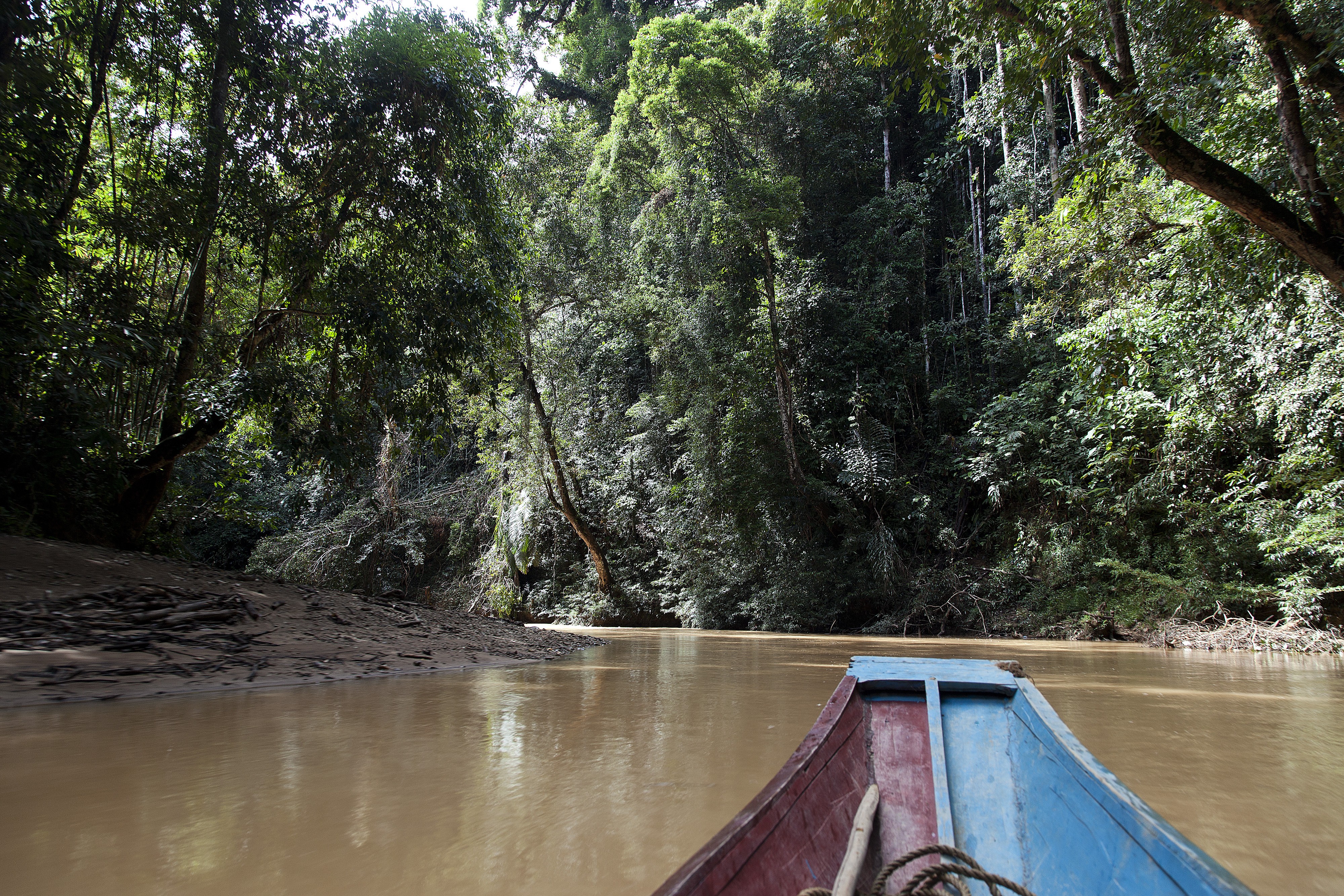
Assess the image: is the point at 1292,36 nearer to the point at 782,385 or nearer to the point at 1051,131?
the point at 782,385

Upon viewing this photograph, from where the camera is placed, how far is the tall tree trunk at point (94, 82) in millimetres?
6141

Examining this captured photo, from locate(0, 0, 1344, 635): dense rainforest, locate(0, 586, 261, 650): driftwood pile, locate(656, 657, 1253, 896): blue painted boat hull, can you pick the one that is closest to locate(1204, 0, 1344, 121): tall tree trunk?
locate(0, 0, 1344, 635): dense rainforest

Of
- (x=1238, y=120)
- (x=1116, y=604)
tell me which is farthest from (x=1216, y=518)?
(x=1238, y=120)

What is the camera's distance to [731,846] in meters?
1.12

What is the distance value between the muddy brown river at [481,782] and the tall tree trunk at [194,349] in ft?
14.1

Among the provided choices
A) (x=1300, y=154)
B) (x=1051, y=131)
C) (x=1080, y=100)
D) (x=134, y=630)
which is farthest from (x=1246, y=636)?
(x=134, y=630)

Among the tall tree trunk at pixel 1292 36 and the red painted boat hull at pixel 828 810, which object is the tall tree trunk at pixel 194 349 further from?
the tall tree trunk at pixel 1292 36

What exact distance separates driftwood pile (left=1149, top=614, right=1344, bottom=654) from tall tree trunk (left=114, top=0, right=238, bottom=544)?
37.1ft

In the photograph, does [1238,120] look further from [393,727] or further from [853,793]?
[393,727]

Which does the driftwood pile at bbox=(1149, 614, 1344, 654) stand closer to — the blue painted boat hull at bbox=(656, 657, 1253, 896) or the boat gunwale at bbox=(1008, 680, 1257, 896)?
the blue painted boat hull at bbox=(656, 657, 1253, 896)

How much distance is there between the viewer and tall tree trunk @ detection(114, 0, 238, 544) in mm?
6785

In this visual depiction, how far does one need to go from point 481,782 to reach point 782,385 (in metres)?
10.9

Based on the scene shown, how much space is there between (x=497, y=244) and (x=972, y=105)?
33.3ft

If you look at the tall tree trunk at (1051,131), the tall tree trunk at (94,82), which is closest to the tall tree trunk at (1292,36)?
the tall tree trunk at (1051,131)
